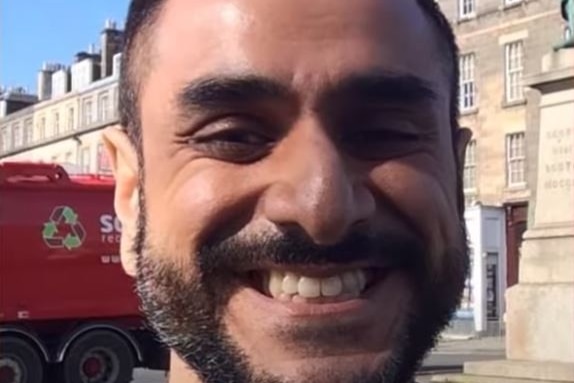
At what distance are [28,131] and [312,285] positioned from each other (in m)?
61.8

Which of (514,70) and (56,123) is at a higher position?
(56,123)

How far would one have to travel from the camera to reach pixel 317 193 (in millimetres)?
1190

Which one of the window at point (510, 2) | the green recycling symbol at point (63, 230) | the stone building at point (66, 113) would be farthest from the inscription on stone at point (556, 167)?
the stone building at point (66, 113)

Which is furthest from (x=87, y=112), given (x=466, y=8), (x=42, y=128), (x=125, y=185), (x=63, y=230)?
(x=125, y=185)

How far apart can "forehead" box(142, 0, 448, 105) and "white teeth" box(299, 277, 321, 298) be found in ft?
0.75

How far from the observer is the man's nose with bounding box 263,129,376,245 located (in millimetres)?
1190

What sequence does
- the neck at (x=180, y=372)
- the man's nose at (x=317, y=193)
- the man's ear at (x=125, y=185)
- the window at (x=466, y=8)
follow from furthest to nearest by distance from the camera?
1. the window at (x=466, y=8)
2. the man's ear at (x=125, y=185)
3. the neck at (x=180, y=372)
4. the man's nose at (x=317, y=193)

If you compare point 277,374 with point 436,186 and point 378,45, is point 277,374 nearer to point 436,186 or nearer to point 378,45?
point 436,186

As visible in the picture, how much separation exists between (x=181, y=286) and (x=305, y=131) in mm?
242

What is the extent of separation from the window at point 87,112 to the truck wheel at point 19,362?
41.7 m

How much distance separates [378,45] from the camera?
1285mm

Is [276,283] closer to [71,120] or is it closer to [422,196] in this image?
[422,196]

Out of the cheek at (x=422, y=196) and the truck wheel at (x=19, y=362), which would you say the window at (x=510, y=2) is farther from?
the cheek at (x=422, y=196)

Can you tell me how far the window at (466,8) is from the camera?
32.9 metres
